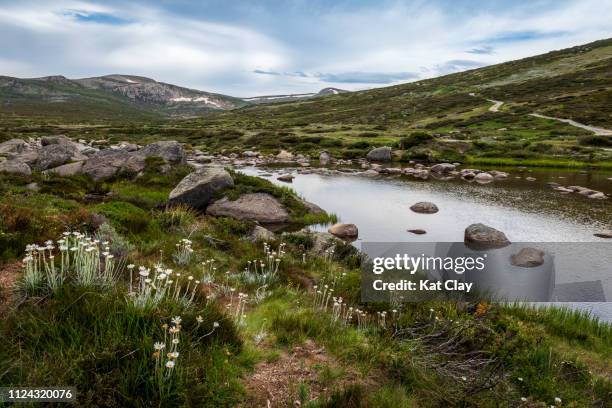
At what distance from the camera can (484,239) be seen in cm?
1722

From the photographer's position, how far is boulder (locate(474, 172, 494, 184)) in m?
36.4

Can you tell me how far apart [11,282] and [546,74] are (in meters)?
164

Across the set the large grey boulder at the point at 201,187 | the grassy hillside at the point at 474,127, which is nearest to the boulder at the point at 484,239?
the large grey boulder at the point at 201,187

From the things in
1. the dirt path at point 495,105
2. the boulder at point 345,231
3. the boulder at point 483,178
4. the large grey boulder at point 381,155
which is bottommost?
A: the boulder at point 345,231

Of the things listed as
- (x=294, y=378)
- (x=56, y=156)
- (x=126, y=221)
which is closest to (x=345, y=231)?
(x=126, y=221)

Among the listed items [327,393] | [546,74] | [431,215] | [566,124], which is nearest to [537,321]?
[327,393]

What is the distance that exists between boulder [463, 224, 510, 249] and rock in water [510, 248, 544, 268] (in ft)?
Answer: 7.06

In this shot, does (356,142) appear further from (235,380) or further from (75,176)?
(235,380)

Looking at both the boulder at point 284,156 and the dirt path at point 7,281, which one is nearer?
the dirt path at point 7,281

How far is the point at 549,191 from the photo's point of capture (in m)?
30.4

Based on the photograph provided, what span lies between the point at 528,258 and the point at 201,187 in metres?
15.4

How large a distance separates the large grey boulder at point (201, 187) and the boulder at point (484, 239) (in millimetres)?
12887

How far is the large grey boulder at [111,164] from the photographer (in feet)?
86.0
